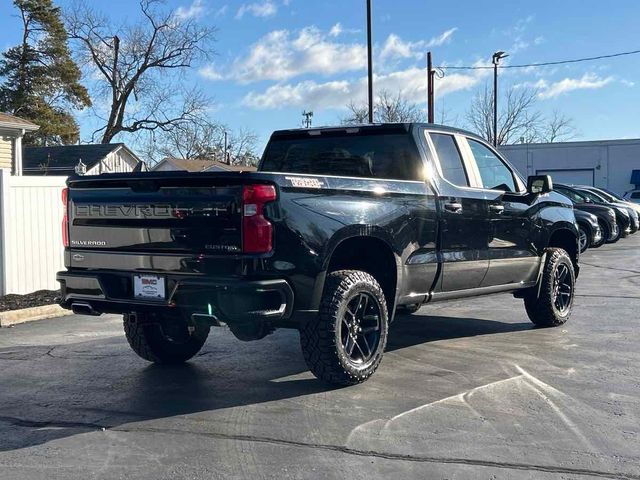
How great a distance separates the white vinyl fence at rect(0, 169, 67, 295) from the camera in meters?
9.80

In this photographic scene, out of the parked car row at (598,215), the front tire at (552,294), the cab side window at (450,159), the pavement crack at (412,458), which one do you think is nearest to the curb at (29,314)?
the pavement crack at (412,458)

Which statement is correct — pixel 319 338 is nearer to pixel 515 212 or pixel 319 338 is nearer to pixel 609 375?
pixel 609 375

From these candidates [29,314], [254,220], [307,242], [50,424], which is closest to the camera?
[254,220]

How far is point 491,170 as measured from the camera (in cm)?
725

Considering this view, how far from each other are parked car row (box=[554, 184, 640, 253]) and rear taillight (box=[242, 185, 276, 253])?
14664 mm

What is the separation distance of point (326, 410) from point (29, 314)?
5.43 metres

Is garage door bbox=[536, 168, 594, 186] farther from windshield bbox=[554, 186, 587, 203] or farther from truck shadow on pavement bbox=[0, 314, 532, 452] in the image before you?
truck shadow on pavement bbox=[0, 314, 532, 452]

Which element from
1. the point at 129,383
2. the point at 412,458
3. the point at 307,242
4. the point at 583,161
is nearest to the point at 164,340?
the point at 129,383

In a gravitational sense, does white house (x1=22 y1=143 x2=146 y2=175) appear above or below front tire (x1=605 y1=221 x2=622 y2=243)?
above

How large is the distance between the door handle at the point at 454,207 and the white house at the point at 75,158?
108 ft

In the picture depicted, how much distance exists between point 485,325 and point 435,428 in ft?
12.9

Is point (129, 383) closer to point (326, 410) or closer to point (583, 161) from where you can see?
point (326, 410)

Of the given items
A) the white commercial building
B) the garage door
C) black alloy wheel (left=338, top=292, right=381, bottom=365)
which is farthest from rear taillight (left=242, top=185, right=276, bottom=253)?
the garage door

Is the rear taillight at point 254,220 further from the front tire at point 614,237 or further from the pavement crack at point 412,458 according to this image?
the front tire at point 614,237
